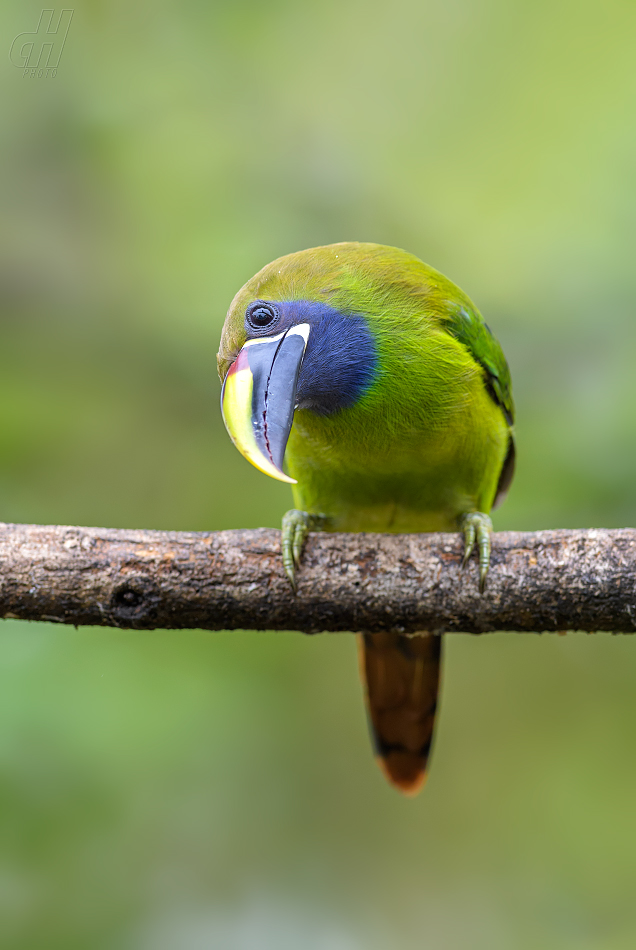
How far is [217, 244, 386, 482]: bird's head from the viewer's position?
2379 millimetres

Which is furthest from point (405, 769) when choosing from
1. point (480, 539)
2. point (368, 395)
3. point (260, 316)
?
point (260, 316)

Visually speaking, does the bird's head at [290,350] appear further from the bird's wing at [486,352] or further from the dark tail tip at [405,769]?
the dark tail tip at [405,769]

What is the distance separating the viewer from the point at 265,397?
2396 mm

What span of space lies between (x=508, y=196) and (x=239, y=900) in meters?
3.41

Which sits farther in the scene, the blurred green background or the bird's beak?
the blurred green background

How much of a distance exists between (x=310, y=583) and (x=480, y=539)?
0.53m

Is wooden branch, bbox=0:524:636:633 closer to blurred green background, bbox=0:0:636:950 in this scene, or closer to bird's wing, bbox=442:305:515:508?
bird's wing, bbox=442:305:515:508

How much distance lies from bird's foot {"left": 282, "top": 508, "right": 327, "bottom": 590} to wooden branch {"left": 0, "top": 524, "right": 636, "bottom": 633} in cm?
3

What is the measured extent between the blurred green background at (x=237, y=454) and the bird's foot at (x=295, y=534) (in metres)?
0.67

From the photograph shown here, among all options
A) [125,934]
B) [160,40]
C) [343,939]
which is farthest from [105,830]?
[160,40]

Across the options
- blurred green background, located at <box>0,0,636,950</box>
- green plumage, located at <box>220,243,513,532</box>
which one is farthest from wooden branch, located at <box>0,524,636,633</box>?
blurred green background, located at <box>0,0,636,950</box>

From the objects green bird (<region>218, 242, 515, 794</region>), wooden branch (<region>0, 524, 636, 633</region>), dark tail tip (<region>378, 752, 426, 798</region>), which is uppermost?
green bird (<region>218, 242, 515, 794</region>)

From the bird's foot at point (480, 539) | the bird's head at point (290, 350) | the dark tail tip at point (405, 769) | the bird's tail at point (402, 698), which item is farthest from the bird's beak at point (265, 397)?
the dark tail tip at point (405, 769)

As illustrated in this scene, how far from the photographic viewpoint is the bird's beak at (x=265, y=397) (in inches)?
92.5
